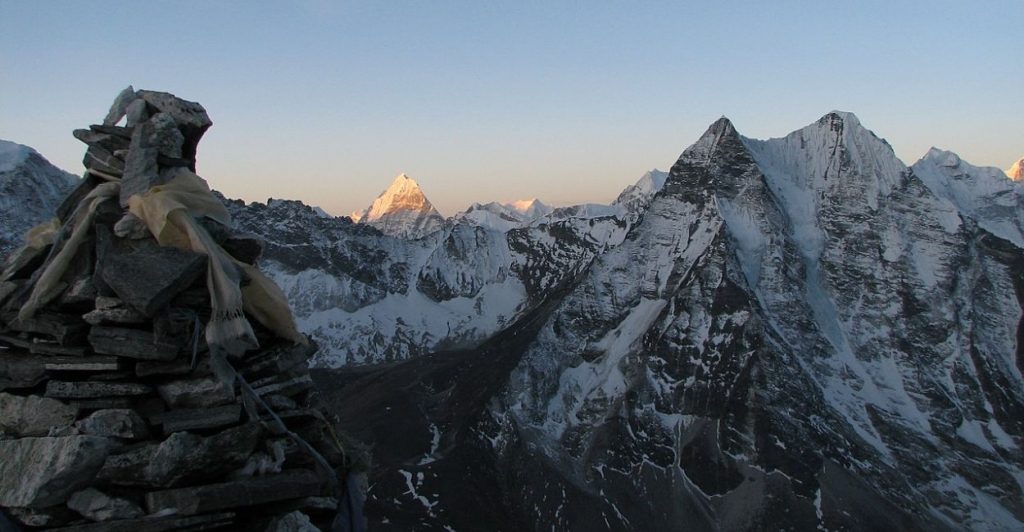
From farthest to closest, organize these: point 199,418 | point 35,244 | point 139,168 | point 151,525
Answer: point 35,244, point 139,168, point 199,418, point 151,525

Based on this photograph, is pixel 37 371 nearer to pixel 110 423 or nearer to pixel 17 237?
pixel 110 423

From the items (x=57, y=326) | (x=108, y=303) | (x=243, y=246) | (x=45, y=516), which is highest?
(x=243, y=246)

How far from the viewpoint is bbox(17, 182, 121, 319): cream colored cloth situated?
10227 mm

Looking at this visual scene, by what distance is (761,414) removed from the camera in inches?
6407

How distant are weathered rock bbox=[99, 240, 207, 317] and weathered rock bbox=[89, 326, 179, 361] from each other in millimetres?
331

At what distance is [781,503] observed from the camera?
145 meters

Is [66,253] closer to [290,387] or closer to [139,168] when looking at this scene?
[139,168]

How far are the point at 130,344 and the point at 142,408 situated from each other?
0.82 meters

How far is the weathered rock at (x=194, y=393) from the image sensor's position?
32.0ft

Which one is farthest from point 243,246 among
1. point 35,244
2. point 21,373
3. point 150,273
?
point 21,373

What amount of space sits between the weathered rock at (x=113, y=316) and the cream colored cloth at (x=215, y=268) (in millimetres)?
924

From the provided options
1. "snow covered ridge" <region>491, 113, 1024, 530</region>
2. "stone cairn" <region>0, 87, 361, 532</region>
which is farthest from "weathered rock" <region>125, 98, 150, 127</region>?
"snow covered ridge" <region>491, 113, 1024, 530</region>

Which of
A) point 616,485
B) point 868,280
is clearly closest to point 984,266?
point 868,280

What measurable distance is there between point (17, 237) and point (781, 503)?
14305cm
